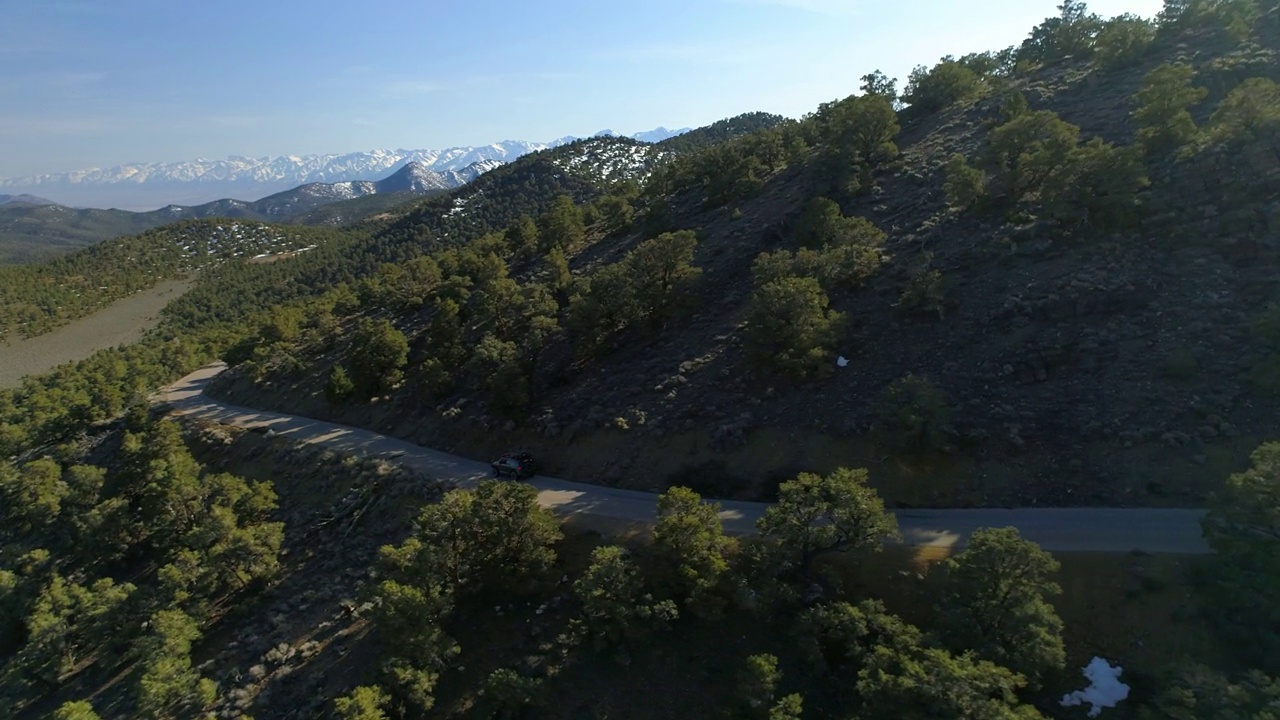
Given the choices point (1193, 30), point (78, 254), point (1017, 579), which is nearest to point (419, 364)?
point (1017, 579)

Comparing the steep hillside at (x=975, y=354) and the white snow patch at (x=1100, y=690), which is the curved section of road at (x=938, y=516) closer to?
Result: the steep hillside at (x=975, y=354)

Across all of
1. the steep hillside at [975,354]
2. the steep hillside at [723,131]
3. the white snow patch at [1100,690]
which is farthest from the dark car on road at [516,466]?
the steep hillside at [723,131]

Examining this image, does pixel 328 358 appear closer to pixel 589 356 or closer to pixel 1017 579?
pixel 589 356

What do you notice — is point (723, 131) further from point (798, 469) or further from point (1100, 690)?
point (1100, 690)

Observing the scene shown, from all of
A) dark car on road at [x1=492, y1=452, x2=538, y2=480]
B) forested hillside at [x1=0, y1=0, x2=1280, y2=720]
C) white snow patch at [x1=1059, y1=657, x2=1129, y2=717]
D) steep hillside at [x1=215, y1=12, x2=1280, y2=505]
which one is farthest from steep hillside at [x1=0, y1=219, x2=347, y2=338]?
white snow patch at [x1=1059, y1=657, x2=1129, y2=717]

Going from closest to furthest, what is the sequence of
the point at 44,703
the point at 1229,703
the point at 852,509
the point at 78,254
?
the point at 1229,703
the point at 852,509
the point at 44,703
the point at 78,254
